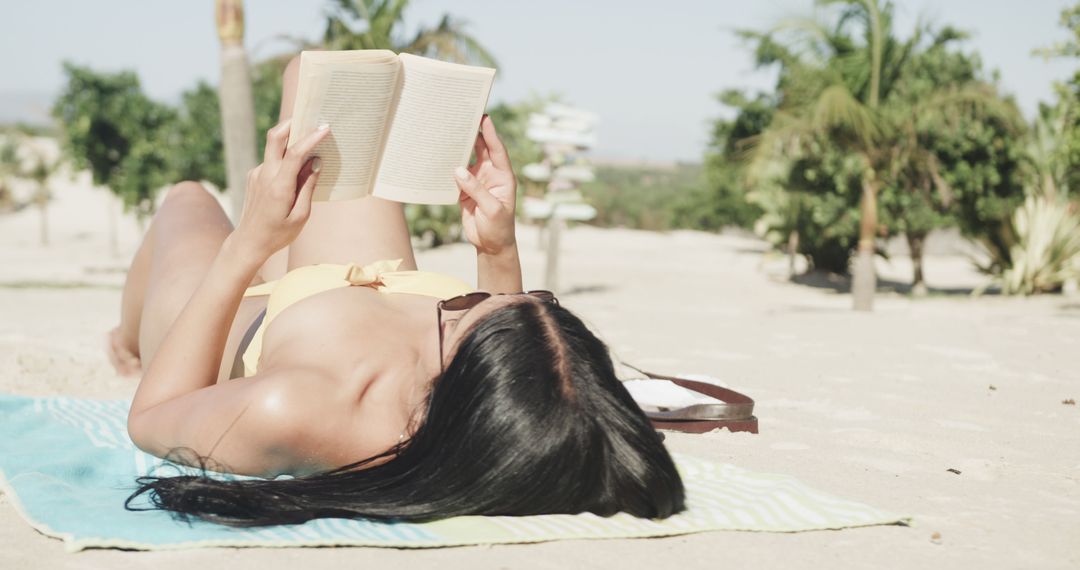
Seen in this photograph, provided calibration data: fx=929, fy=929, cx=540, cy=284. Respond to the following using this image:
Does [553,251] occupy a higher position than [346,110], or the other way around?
[346,110]

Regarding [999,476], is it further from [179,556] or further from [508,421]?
[179,556]

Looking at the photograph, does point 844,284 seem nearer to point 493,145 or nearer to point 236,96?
point 236,96

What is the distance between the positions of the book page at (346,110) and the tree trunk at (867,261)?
8371 millimetres

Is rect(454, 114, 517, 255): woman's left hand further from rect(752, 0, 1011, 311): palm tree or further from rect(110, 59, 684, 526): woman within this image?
rect(752, 0, 1011, 311): palm tree

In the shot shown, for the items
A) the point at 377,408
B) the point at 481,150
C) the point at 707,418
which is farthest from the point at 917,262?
the point at 377,408

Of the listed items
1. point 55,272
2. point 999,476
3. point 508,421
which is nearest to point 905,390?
point 999,476

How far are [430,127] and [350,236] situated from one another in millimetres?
595

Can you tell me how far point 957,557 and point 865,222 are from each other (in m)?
8.78

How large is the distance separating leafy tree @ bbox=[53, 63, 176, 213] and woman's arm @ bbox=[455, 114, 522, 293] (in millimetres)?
16660

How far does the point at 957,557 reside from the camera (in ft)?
7.02

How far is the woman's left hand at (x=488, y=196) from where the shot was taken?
2.84m

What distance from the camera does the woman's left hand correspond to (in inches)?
112

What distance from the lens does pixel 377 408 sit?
89.3 inches

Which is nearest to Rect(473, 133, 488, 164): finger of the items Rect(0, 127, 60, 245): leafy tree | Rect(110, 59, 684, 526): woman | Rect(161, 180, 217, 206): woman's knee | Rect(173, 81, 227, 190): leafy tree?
Rect(110, 59, 684, 526): woman
